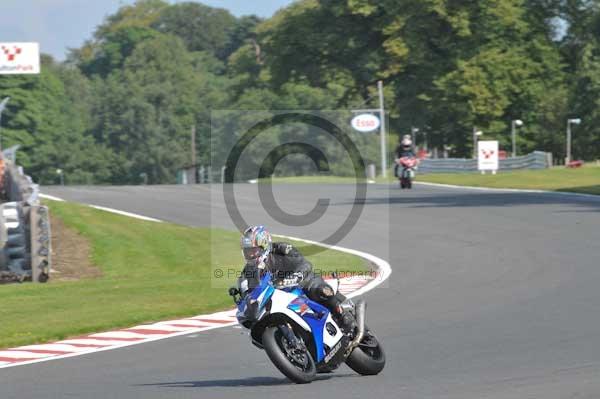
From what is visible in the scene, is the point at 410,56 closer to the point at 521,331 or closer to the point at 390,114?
the point at 390,114

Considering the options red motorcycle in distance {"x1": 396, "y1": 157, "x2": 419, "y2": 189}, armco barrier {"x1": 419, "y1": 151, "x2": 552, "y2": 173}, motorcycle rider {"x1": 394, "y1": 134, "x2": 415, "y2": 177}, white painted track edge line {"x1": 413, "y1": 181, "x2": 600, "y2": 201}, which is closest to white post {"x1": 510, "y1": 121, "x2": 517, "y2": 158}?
armco barrier {"x1": 419, "y1": 151, "x2": 552, "y2": 173}

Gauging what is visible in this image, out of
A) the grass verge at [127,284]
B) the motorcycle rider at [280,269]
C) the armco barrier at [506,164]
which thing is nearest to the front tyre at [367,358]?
the motorcycle rider at [280,269]

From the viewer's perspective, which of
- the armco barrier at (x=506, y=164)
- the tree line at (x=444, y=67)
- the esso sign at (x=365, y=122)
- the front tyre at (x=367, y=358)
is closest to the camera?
the front tyre at (x=367, y=358)

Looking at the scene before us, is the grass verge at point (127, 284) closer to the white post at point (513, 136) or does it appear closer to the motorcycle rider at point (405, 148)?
the motorcycle rider at point (405, 148)

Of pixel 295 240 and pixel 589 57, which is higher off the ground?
pixel 589 57

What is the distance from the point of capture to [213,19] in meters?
177

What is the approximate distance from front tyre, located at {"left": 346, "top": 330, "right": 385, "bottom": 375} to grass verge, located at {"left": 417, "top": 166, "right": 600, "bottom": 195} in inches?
996

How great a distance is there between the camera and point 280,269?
10195 millimetres

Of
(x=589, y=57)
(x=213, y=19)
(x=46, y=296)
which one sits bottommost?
(x=46, y=296)

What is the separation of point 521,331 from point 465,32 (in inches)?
2335

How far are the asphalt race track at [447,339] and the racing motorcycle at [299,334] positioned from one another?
175 mm

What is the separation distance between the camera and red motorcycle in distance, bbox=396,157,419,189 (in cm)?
3912

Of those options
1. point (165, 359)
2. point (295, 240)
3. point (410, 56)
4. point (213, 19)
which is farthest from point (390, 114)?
point (213, 19)

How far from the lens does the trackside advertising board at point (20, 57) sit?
36.0 m
